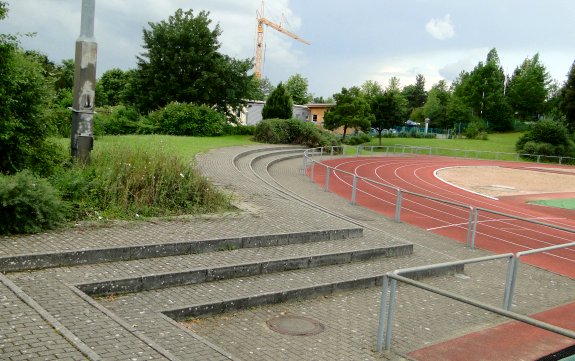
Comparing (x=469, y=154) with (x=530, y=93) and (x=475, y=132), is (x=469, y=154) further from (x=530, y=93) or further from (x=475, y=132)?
(x=530, y=93)

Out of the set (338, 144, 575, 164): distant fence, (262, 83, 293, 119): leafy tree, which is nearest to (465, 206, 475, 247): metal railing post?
(262, 83, 293, 119): leafy tree

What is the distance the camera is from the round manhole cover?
6969mm

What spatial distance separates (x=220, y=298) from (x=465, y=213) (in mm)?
13903

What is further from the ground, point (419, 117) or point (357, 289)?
point (419, 117)

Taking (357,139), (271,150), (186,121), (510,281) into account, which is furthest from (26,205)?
(357,139)

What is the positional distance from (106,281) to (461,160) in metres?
45.7

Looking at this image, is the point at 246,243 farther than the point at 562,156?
No

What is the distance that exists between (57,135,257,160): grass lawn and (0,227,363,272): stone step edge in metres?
3.59

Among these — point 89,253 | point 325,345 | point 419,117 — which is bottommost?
point 325,345

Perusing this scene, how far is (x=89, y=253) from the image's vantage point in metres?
7.83

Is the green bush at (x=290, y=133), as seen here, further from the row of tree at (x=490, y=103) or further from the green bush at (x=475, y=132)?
the green bush at (x=475, y=132)

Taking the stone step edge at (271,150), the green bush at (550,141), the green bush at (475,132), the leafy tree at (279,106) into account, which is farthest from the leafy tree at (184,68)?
the green bush at (475,132)

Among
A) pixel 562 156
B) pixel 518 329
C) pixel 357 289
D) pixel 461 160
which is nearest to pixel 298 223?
pixel 357 289

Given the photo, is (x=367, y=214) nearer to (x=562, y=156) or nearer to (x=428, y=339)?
(x=428, y=339)
